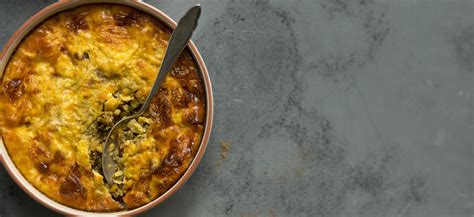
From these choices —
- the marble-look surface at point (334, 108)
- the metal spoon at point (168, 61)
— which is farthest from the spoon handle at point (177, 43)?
the marble-look surface at point (334, 108)

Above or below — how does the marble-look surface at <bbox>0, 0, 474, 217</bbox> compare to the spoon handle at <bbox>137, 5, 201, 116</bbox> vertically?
below

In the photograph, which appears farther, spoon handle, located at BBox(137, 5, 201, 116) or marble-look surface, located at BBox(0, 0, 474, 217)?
marble-look surface, located at BBox(0, 0, 474, 217)

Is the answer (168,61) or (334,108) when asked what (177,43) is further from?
(334,108)

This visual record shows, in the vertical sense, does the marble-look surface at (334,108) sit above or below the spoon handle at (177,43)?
below

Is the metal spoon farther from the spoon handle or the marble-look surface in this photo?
the marble-look surface

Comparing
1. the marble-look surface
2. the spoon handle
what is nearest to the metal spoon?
the spoon handle

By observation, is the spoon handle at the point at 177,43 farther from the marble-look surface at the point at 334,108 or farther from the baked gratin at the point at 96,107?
the marble-look surface at the point at 334,108

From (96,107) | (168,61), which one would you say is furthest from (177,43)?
(96,107)
